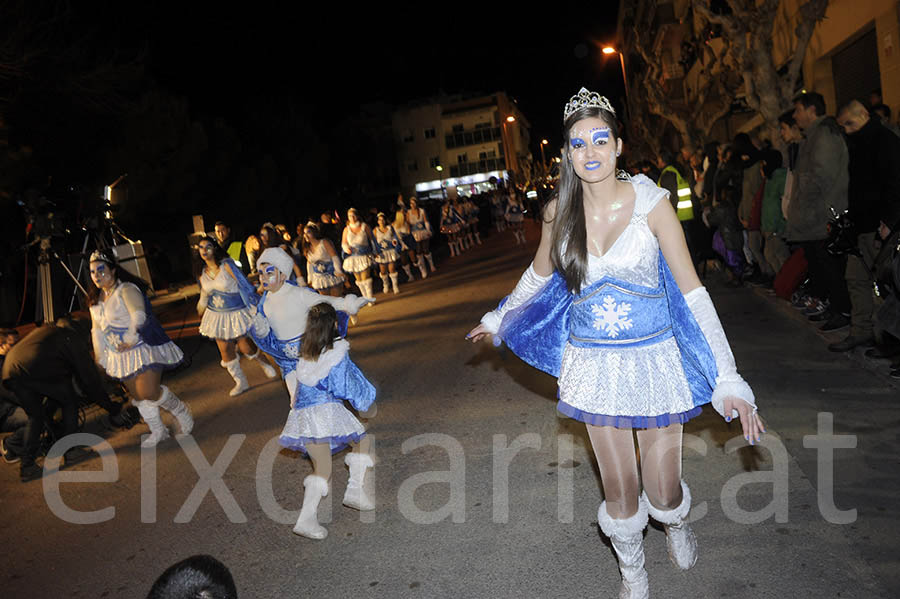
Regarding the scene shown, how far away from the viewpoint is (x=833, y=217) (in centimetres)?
683

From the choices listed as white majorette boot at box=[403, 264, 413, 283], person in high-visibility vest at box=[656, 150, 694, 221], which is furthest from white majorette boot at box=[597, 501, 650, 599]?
white majorette boot at box=[403, 264, 413, 283]

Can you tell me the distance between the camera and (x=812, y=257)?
746cm

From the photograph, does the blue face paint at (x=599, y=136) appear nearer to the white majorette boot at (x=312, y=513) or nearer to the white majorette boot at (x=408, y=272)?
the white majorette boot at (x=312, y=513)

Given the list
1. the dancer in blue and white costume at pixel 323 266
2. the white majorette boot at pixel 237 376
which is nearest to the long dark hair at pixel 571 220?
the white majorette boot at pixel 237 376

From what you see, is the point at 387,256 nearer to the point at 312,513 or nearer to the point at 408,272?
the point at 408,272

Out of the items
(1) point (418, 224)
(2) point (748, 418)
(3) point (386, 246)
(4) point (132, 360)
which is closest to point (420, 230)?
(1) point (418, 224)

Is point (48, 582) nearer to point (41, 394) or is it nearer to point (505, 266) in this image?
point (41, 394)

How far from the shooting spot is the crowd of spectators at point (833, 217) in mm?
5996

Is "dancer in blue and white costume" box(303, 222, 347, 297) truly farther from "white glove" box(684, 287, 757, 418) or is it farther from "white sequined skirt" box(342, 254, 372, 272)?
"white glove" box(684, 287, 757, 418)

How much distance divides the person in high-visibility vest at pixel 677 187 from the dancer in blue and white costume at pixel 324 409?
22.9 feet

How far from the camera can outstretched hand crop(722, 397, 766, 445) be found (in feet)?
9.67

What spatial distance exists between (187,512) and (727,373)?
A: 13.8 feet

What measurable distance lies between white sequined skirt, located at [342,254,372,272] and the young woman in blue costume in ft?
40.6

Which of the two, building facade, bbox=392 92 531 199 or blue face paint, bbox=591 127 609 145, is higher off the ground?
building facade, bbox=392 92 531 199
